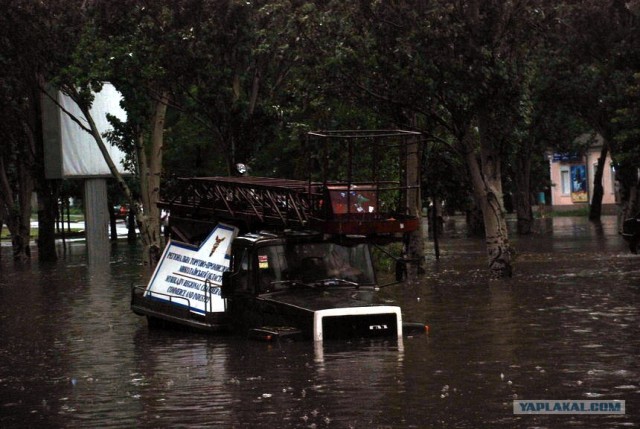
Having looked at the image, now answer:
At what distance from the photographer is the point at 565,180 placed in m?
115

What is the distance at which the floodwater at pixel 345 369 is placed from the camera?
43.5ft

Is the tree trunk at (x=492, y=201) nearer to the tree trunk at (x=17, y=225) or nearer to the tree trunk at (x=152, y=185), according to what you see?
the tree trunk at (x=152, y=185)

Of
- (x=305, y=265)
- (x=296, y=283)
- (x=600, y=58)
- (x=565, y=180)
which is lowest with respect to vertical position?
(x=296, y=283)

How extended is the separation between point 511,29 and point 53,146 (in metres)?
26.2

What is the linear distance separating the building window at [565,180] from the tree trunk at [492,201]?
79793mm

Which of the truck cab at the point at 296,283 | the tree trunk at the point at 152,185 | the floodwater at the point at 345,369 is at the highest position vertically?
the tree trunk at the point at 152,185

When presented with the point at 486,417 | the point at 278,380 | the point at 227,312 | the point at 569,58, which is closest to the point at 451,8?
the point at 227,312

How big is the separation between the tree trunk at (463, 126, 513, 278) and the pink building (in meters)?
70.1

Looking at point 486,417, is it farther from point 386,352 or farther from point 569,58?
point 569,58


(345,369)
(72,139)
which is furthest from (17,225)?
(345,369)

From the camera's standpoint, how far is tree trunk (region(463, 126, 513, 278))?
113ft

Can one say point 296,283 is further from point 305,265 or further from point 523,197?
point 523,197

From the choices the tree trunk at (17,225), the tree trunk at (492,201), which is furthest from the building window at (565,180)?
the tree trunk at (492,201)

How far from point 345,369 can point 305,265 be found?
323cm
